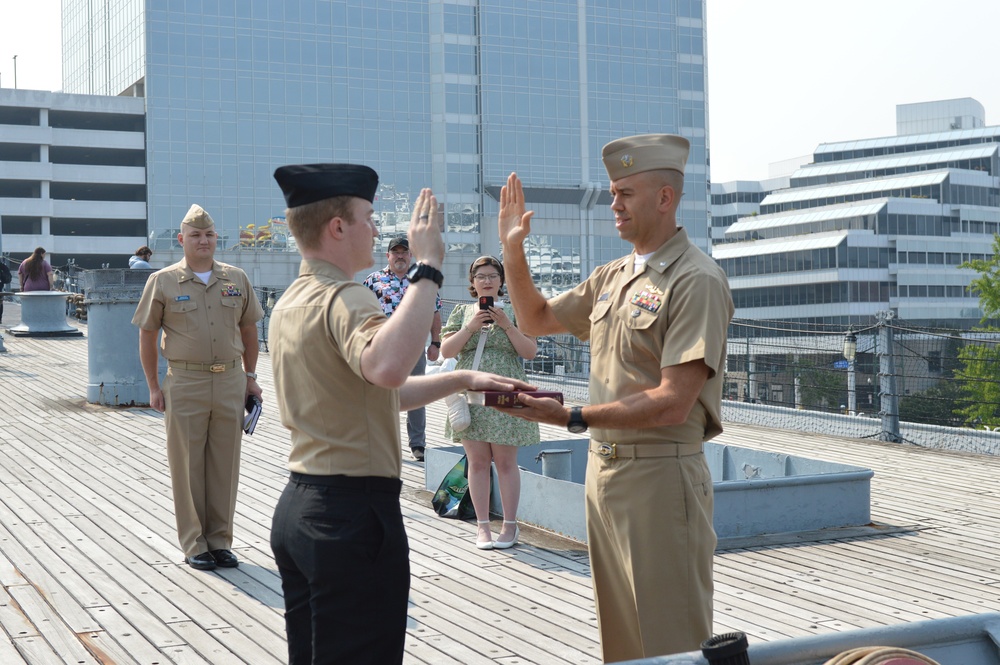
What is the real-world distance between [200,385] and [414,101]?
241 feet

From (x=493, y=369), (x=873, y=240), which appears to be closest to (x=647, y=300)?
(x=493, y=369)

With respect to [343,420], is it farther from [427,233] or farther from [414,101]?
[414,101]

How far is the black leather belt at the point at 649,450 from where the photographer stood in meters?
3.37

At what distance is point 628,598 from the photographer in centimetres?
341

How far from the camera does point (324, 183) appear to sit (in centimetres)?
295

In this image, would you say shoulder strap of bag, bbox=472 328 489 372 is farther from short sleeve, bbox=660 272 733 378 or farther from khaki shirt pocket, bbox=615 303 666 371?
short sleeve, bbox=660 272 733 378

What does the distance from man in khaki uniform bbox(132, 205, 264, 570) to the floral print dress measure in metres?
1.34

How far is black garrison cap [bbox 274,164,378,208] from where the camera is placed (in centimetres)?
295

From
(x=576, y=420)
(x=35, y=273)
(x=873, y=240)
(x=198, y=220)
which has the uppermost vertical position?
(x=873, y=240)

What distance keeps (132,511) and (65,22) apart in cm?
9556

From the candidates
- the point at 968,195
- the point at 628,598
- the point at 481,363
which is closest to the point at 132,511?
the point at 481,363

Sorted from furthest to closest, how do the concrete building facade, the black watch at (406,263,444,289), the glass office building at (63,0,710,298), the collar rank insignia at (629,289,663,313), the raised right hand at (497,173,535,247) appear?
1. the concrete building facade
2. the glass office building at (63,0,710,298)
3. the raised right hand at (497,173,535,247)
4. the collar rank insignia at (629,289,663,313)
5. the black watch at (406,263,444,289)

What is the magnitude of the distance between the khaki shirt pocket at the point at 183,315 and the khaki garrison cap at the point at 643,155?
3818 mm

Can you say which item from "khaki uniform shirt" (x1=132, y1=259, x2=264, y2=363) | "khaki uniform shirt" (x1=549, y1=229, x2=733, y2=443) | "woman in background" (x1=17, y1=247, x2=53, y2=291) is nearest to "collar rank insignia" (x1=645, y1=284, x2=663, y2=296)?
"khaki uniform shirt" (x1=549, y1=229, x2=733, y2=443)
